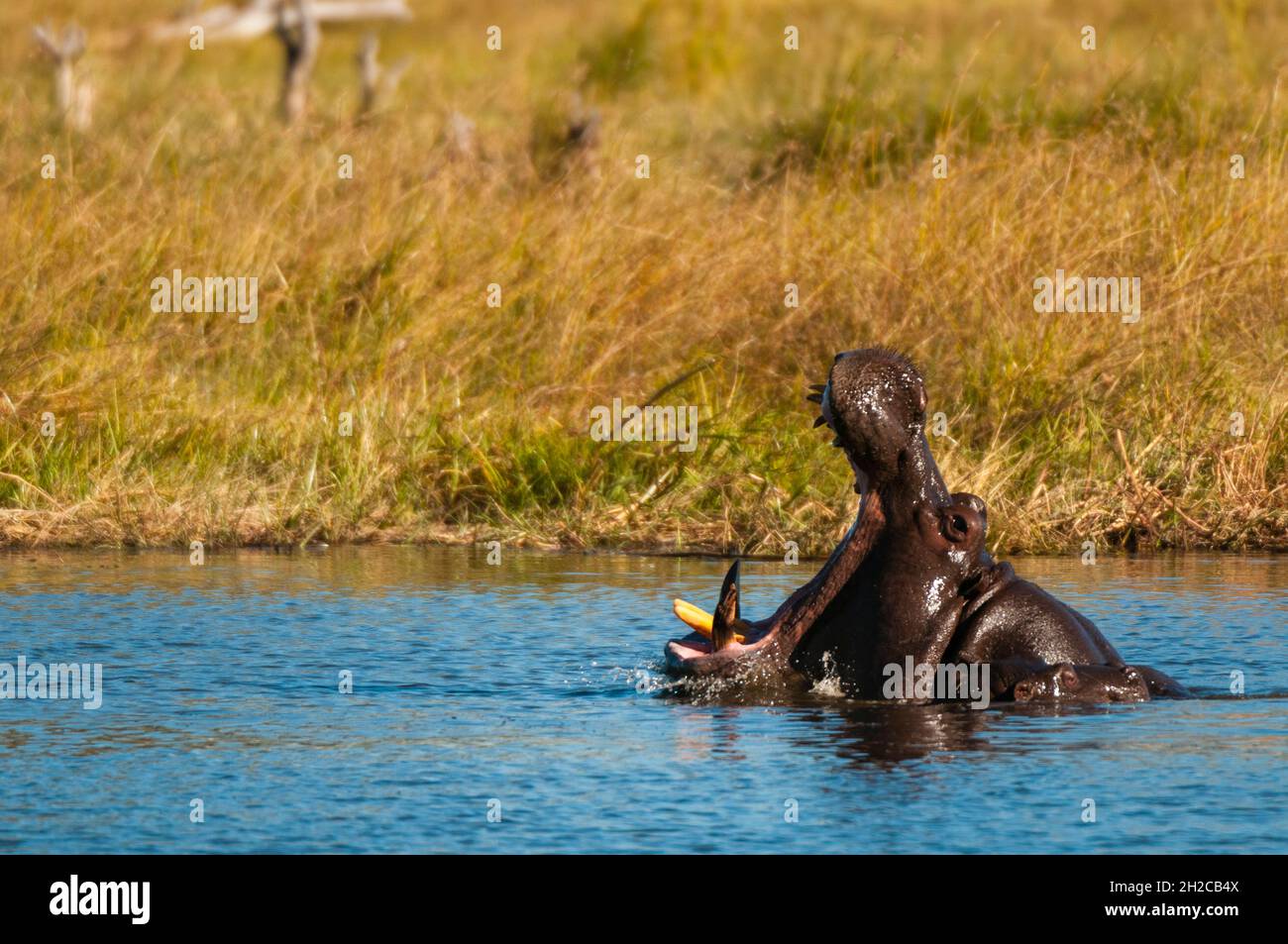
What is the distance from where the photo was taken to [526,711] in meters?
6.78

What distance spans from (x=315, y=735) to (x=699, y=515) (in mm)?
4409

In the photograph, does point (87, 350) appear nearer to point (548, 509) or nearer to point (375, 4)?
point (548, 509)

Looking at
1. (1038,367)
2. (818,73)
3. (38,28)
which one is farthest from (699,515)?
(38,28)

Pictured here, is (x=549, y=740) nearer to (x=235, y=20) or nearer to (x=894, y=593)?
(x=894, y=593)

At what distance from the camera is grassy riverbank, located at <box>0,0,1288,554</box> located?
414 inches
